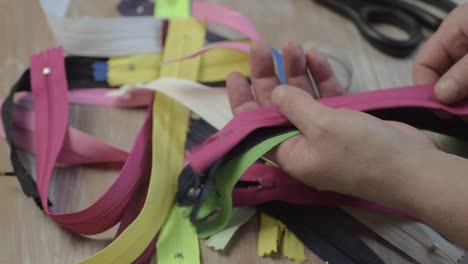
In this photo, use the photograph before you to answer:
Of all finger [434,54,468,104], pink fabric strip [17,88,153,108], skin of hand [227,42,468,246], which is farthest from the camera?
pink fabric strip [17,88,153,108]

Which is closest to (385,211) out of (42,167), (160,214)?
(160,214)

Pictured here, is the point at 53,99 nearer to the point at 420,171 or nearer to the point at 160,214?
the point at 160,214

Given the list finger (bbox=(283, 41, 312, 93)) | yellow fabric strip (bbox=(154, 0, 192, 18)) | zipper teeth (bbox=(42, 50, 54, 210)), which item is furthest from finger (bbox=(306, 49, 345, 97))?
zipper teeth (bbox=(42, 50, 54, 210))

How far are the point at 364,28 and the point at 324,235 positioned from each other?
0.34m

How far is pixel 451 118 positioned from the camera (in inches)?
23.7

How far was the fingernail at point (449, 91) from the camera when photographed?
22.5 inches

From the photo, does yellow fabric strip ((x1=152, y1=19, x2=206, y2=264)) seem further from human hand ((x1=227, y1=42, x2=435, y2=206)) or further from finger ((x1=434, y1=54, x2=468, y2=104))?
finger ((x1=434, y1=54, x2=468, y2=104))

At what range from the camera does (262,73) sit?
64 cm

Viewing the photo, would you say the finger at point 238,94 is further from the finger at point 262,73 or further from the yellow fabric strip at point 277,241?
the yellow fabric strip at point 277,241

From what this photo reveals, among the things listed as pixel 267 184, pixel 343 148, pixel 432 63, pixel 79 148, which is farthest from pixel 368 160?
pixel 79 148

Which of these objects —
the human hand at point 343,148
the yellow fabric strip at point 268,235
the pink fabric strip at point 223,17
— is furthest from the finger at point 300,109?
the pink fabric strip at point 223,17

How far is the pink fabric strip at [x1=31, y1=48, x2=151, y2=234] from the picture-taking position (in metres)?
0.56

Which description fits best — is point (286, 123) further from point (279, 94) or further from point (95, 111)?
point (95, 111)

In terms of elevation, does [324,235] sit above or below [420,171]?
below
